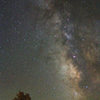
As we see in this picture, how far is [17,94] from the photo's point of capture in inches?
1265

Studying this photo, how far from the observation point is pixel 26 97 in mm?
32156

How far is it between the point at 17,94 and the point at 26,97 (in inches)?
47.5
